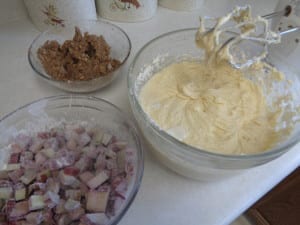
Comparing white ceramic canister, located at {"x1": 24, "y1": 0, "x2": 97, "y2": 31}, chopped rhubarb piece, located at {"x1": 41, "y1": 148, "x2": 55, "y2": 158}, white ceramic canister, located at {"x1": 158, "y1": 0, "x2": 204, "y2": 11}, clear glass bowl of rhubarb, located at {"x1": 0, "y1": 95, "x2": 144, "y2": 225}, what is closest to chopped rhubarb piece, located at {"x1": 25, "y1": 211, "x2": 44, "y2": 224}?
clear glass bowl of rhubarb, located at {"x1": 0, "y1": 95, "x2": 144, "y2": 225}

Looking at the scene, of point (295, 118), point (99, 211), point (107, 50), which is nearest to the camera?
point (99, 211)

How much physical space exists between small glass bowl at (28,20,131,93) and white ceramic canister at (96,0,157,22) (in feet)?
0.33

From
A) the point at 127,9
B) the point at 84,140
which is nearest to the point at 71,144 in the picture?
the point at 84,140

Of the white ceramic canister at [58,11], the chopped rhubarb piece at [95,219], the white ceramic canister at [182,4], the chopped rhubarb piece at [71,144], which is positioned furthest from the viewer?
the white ceramic canister at [182,4]

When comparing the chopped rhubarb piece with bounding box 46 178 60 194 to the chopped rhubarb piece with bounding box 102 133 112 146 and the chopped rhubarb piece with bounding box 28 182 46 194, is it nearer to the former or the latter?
the chopped rhubarb piece with bounding box 28 182 46 194

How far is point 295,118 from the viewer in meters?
0.58

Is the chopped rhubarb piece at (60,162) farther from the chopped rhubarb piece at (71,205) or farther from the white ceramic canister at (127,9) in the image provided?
the white ceramic canister at (127,9)

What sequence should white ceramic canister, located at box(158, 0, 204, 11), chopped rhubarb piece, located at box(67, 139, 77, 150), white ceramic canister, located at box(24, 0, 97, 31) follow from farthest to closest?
1. white ceramic canister, located at box(158, 0, 204, 11)
2. white ceramic canister, located at box(24, 0, 97, 31)
3. chopped rhubarb piece, located at box(67, 139, 77, 150)

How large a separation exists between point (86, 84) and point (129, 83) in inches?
4.7

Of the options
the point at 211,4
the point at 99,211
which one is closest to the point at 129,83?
the point at 99,211

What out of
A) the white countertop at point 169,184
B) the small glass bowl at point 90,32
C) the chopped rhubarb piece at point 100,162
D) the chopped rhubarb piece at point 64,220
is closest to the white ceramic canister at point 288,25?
the white countertop at point 169,184

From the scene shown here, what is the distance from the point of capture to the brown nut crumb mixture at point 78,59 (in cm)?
65

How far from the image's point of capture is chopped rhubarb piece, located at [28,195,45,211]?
48cm

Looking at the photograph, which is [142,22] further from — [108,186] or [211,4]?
[108,186]
